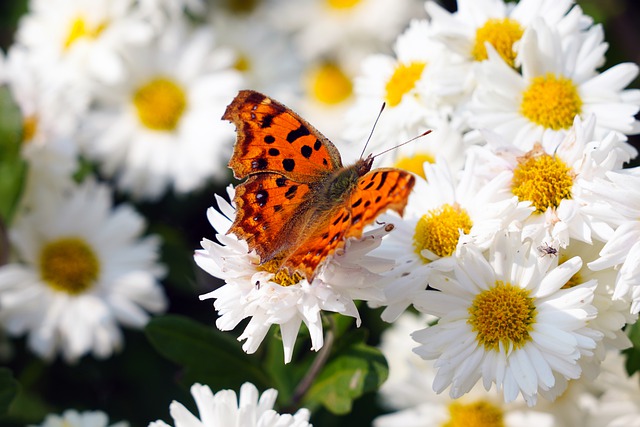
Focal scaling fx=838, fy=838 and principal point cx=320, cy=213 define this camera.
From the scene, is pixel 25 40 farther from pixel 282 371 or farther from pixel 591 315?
pixel 591 315

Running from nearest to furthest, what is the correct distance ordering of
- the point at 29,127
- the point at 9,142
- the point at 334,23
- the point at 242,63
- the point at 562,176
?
1. the point at 562,176
2. the point at 9,142
3. the point at 29,127
4. the point at 242,63
5. the point at 334,23

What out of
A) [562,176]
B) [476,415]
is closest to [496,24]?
[562,176]

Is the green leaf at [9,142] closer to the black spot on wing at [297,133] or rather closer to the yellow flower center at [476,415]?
the black spot on wing at [297,133]

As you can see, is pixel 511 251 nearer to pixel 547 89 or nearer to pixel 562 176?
pixel 562 176

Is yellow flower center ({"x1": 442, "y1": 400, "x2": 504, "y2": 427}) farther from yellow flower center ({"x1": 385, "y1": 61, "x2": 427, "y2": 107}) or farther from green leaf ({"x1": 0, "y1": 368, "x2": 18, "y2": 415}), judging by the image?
green leaf ({"x1": 0, "y1": 368, "x2": 18, "y2": 415})

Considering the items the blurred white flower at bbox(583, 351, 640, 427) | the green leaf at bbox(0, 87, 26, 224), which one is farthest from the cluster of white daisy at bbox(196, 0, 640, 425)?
the green leaf at bbox(0, 87, 26, 224)
